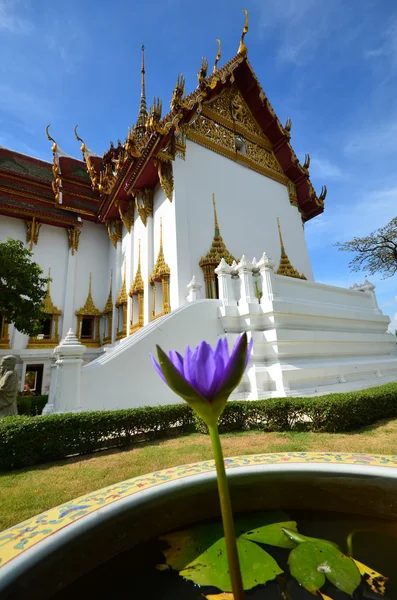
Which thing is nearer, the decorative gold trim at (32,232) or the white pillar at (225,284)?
the white pillar at (225,284)

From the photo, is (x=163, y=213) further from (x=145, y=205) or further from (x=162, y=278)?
(x=162, y=278)

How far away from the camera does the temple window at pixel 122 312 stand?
10.2 meters

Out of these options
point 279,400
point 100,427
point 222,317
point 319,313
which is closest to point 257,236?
point 319,313

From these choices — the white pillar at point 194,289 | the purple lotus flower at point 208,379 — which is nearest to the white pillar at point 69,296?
the white pillar at point 194,289

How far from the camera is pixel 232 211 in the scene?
9.23 m

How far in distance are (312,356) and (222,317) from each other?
1.87 meters

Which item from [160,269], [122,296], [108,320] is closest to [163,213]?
[160,269]

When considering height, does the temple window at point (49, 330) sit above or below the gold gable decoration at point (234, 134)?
below

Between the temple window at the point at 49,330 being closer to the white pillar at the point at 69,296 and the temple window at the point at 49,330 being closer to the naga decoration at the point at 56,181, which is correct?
the white pillar at the point at 69,296

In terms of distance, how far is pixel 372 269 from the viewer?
13.3 m

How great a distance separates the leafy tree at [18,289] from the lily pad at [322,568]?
25.8 ft

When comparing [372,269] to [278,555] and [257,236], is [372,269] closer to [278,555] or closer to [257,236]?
[257,236]

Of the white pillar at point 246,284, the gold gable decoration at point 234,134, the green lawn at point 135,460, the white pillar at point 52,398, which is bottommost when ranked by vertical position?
the green lawn at point 135,460

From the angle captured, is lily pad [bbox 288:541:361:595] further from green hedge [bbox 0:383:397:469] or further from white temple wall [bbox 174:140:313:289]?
white temple wall [bbox 174:140:313:289]
